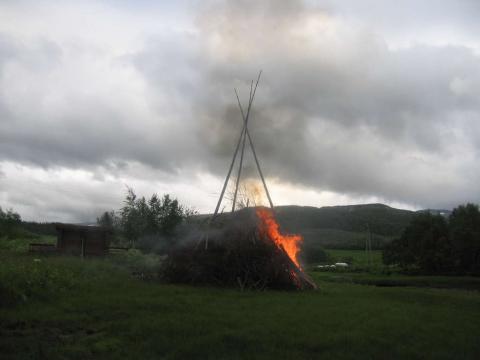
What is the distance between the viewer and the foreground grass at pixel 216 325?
6.89 meters

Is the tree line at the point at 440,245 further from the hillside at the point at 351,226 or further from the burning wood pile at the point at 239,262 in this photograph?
the burning wood pile at the point at 239,262

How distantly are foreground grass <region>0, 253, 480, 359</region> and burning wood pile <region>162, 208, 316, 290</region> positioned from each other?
2231 mm

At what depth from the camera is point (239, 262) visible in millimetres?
15500

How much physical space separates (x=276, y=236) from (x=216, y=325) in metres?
8.97

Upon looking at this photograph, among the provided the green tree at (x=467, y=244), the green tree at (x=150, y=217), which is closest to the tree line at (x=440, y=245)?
the green tree at (x=467, y=244)

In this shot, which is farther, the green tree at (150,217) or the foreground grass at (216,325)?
the green tree at (150,217)

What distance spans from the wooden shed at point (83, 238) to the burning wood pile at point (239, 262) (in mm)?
15122

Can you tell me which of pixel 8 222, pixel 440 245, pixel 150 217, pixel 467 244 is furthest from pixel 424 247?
pixel 8 222

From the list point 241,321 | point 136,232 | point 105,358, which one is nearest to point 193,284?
point 241,321

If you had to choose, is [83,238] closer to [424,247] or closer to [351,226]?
[424,247]

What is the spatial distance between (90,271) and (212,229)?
4.52 meters

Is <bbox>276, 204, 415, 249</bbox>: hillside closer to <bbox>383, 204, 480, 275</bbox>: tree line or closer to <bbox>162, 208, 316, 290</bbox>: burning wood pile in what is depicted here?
<bbox>383, 204, 480, 275</bbox>: tree line

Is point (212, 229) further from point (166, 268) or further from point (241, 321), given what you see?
point (241, 321)

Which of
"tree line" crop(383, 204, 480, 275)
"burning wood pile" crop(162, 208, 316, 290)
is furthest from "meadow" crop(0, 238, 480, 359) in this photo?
"tree line" crop(383, 204, 480, 275)
